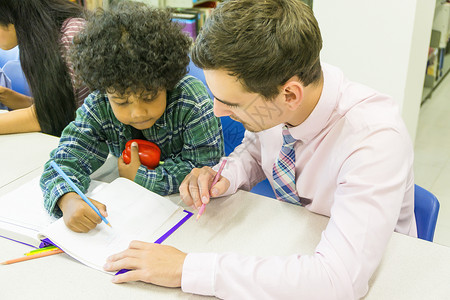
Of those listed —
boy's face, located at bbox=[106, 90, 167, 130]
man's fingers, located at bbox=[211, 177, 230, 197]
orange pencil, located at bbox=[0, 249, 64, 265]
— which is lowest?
orange pencil, located at bbox=[0, 249, 64, 265]

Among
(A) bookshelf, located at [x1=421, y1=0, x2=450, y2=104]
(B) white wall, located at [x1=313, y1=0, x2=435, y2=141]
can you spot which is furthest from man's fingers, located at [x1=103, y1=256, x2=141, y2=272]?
(A) bookshelf, located at [x1=421, y1=0, x2=450, y2=104]

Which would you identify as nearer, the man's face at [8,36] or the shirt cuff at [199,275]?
the shirt cuff at [199,275]

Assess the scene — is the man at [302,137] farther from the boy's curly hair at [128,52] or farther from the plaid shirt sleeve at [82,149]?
Result: the plaid shirt sleeve at [82,149]

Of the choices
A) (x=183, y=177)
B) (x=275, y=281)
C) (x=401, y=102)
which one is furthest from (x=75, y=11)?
(x=401, y=102)

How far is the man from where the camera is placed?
0.84 metres

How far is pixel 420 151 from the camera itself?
285 centimetres

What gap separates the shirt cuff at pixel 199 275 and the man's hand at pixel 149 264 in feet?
0.05

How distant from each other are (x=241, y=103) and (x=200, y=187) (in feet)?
0.83

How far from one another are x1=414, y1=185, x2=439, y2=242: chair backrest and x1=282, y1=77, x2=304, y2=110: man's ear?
41 centimetres

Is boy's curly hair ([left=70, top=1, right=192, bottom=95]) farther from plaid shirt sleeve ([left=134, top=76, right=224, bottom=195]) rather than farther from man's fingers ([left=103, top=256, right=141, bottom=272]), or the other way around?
man's fingers ([left=103, top=256, right=141, bottom=272])

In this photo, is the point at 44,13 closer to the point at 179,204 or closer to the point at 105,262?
the point at 179,204

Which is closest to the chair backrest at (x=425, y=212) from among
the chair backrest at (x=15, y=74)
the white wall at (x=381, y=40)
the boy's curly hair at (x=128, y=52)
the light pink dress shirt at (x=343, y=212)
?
the light pink dress shirt at (x=343, y=212)

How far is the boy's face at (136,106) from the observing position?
1.16m

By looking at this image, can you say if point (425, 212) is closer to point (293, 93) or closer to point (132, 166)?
point (293, 93)
